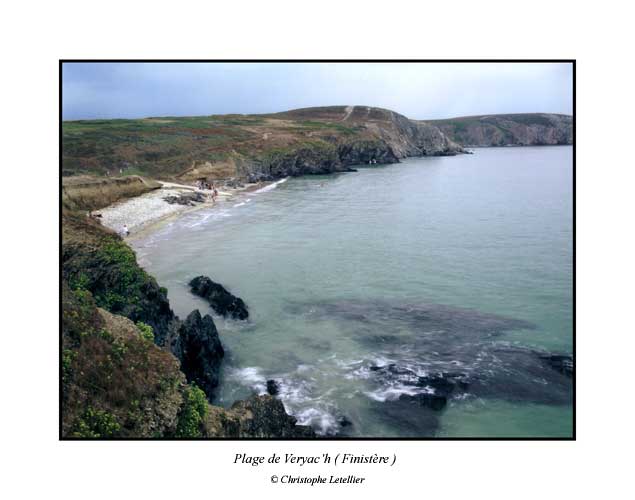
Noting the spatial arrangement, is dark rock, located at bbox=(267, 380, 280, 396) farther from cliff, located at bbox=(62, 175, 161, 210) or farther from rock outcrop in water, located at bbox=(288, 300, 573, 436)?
cliff, located at bbox=(62, 175, 161, 210)

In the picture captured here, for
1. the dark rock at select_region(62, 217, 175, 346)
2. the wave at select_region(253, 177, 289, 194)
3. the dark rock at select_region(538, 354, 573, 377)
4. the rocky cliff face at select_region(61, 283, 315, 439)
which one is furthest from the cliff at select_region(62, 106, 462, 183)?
the dark rock at select_region(538, 354, 573, 377)

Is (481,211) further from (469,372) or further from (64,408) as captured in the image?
(64,408)

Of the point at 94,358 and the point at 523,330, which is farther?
the point at 523,330

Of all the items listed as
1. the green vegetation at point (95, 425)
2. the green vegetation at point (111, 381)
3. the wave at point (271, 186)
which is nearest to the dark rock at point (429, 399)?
the green vegetation at point (111, 381)

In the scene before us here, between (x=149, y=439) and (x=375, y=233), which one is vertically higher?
(x=375, y=233)

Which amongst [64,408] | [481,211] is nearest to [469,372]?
[64,408]
